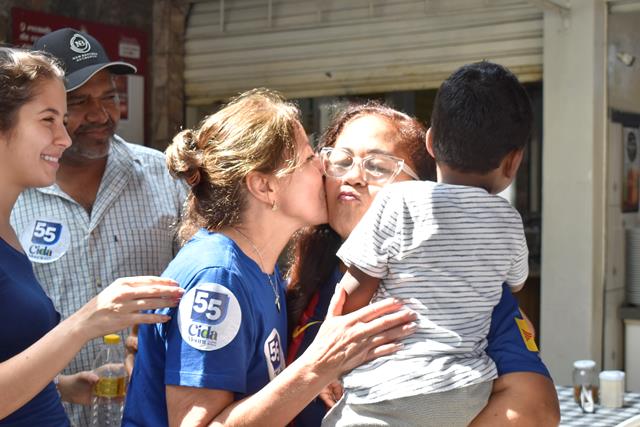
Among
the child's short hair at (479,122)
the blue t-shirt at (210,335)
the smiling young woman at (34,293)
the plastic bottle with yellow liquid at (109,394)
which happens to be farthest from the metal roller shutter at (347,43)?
the blue t-shirt at (210,335)

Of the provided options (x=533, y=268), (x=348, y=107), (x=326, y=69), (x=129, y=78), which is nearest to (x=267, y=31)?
(x=326, y=69)

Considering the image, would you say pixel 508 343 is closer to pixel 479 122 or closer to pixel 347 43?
pixel 479 122

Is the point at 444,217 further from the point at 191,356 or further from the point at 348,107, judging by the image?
the point at 348,107

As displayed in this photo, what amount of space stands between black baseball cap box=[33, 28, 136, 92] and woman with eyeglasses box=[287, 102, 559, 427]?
3.20 ft

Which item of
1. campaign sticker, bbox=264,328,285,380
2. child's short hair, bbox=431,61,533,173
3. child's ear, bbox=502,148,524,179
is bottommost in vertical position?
campaign sticker, bbox=264,328,285,380

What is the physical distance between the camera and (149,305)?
1.77 m

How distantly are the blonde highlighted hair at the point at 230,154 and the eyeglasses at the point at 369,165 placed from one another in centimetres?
24

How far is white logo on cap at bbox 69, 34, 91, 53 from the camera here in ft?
10.1

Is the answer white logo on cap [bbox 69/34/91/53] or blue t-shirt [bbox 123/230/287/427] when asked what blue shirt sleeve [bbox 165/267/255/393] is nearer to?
blue t-shirt [bbox 123/230/287/427]

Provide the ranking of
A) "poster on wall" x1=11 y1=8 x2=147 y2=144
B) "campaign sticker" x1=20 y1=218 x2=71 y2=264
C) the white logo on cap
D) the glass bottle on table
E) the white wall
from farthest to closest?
"poster on wall" x1=11 y1=8 x2=147 y2=144, the white wall, the glass bottle on table, the white logo on cap, "campaign sticker" x1=20 y1=218 x2=71 y2=264

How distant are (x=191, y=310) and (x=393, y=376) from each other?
0.41 metres

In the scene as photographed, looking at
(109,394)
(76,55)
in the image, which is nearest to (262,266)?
(109,394)

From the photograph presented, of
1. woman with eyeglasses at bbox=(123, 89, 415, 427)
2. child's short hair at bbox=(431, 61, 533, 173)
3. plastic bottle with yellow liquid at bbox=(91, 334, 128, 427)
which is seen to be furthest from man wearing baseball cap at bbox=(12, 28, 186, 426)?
child's short hair at bbox=(431, 61, 533, 173)

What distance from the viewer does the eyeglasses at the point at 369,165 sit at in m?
2.26
